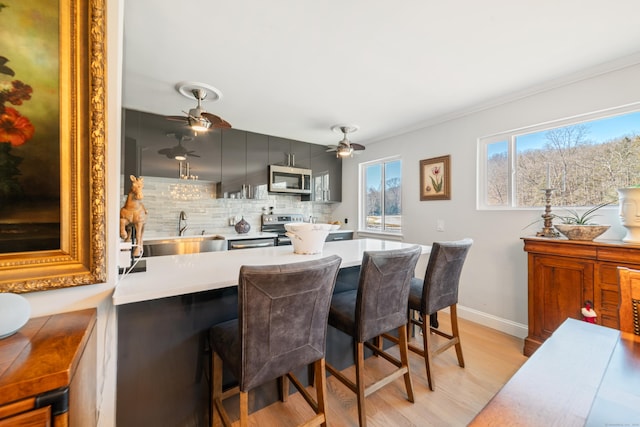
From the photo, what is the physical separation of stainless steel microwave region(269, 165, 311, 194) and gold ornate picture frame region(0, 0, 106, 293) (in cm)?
292

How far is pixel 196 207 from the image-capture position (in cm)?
367

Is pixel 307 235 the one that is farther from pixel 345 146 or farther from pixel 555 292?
pixel 555 292

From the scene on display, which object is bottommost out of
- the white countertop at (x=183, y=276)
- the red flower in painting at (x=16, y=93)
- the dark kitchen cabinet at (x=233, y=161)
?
the white countertop at (x=183, y=276)

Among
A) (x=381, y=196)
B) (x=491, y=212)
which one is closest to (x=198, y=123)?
(x=381, y=196)

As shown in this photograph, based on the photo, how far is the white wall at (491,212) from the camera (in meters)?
2.12

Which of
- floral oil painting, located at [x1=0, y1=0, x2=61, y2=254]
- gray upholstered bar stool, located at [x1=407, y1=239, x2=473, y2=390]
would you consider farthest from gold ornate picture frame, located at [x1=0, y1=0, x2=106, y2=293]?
gray upholstered bar stool, located at [x1=407, y1=239, x2=473, y2=390]

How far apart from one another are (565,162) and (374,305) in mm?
2391

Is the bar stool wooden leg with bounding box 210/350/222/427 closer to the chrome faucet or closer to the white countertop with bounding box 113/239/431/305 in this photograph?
the white countertop with bounding box 113/239/431/305

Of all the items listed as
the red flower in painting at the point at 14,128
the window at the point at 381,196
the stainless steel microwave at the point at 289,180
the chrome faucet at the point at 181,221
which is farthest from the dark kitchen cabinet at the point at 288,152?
the red flower in painting at the point at 14,128

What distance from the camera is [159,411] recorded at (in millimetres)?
1221

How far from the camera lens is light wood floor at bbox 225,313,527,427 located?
1.51m

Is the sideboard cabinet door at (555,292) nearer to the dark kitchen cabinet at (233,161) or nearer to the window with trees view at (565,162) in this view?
the window with trees view at (565,162)

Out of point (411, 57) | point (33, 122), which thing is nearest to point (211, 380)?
point (33, 122)

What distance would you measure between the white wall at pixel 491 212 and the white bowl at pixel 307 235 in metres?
2.01
